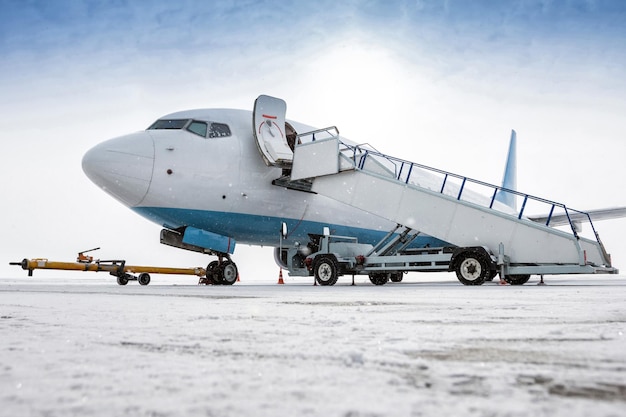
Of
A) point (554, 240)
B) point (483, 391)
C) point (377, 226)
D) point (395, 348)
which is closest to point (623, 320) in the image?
point (395, 348)

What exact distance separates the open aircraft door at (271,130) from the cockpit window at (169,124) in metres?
1.63

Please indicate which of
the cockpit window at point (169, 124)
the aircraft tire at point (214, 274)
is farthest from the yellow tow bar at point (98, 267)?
the cockpit window at point (169, 124)

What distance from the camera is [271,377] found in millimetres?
1349

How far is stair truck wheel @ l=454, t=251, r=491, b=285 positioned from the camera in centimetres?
993

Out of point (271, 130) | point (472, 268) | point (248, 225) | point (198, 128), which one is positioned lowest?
point (472, 268)

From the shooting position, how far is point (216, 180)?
11.0 m

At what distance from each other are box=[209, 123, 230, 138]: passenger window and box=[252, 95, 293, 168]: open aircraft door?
0.68 m

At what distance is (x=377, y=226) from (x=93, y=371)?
43.6 feet

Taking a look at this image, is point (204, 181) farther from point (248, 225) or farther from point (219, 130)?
point (248, 225)

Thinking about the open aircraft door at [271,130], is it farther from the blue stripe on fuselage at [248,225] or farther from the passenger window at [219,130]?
the blue stripe on fuselage at [248,225]

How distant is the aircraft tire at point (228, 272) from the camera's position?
38.7 feet

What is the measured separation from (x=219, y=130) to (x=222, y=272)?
3.33m

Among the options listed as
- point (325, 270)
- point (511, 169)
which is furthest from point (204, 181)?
point (511, 169)

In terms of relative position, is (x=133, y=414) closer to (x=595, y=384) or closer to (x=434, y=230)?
(x=595, y=384)
